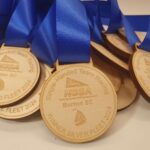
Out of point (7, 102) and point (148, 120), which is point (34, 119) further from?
point (148, 120)

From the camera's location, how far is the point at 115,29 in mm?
885

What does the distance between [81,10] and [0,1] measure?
0.69 feet

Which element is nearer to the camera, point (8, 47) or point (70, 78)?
point (70, 78)

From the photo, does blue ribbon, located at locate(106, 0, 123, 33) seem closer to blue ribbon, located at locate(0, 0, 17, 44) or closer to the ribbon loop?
the ribbon loop

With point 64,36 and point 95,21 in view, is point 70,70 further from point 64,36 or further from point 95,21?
point 95,21

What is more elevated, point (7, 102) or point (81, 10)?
point (81, 10)

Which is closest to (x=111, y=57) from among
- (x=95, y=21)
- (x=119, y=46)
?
(x=119, y=46)

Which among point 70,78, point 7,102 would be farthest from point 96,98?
point 7,102

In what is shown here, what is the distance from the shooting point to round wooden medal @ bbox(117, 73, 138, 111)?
2.50 feet

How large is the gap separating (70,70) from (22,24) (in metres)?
0.21

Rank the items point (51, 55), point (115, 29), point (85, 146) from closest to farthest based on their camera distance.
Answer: point (85, 146) → point (51, 55) → point (115, 29)

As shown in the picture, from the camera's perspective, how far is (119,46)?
82 cm

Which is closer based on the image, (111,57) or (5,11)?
(111,57)

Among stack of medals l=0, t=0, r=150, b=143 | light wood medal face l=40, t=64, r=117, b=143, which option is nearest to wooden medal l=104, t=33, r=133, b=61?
stack of medals l=0, t=0, r=150, b=143
